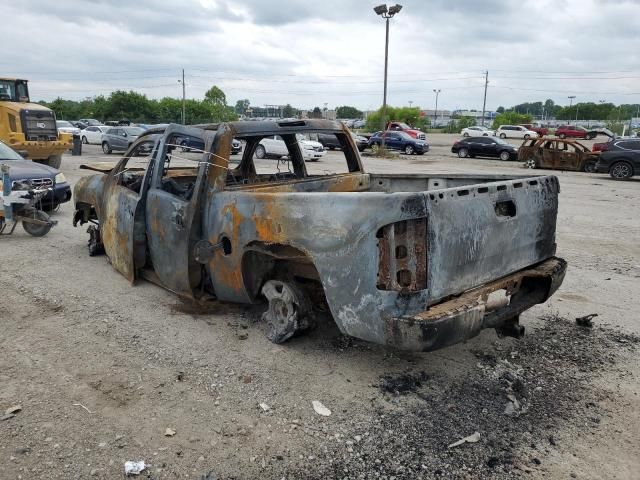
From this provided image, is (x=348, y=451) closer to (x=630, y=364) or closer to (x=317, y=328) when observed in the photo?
(x=317, y=328)

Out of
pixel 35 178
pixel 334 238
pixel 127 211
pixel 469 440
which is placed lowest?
pixel 469 440

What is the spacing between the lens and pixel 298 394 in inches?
143

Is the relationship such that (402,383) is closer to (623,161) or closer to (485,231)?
(485,231)

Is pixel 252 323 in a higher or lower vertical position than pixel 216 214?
lower

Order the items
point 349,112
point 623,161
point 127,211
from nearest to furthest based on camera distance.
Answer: point 127,211 → point 623,161 → point 349,112

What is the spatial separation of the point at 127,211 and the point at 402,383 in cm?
323

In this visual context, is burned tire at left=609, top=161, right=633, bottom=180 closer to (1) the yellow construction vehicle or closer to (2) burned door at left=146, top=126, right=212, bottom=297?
(2) burned door at left=146, top=126, right=212, bottom=297

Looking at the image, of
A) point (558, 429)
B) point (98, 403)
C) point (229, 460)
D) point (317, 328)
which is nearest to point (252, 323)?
point (317, 328)

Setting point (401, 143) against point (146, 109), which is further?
point (146, 109)

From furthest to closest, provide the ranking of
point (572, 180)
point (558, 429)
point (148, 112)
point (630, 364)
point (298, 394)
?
1. point (148, 112)
2. point (572, 180)
3. point (630, 364)
4. point (298, 394)
5. point (558, 429)

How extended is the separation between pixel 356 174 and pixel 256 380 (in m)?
2.65

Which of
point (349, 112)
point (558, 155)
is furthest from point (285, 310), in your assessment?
point (349, 112)

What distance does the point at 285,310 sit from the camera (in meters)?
4.32

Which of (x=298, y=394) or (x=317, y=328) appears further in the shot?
(x=317, y=328)
